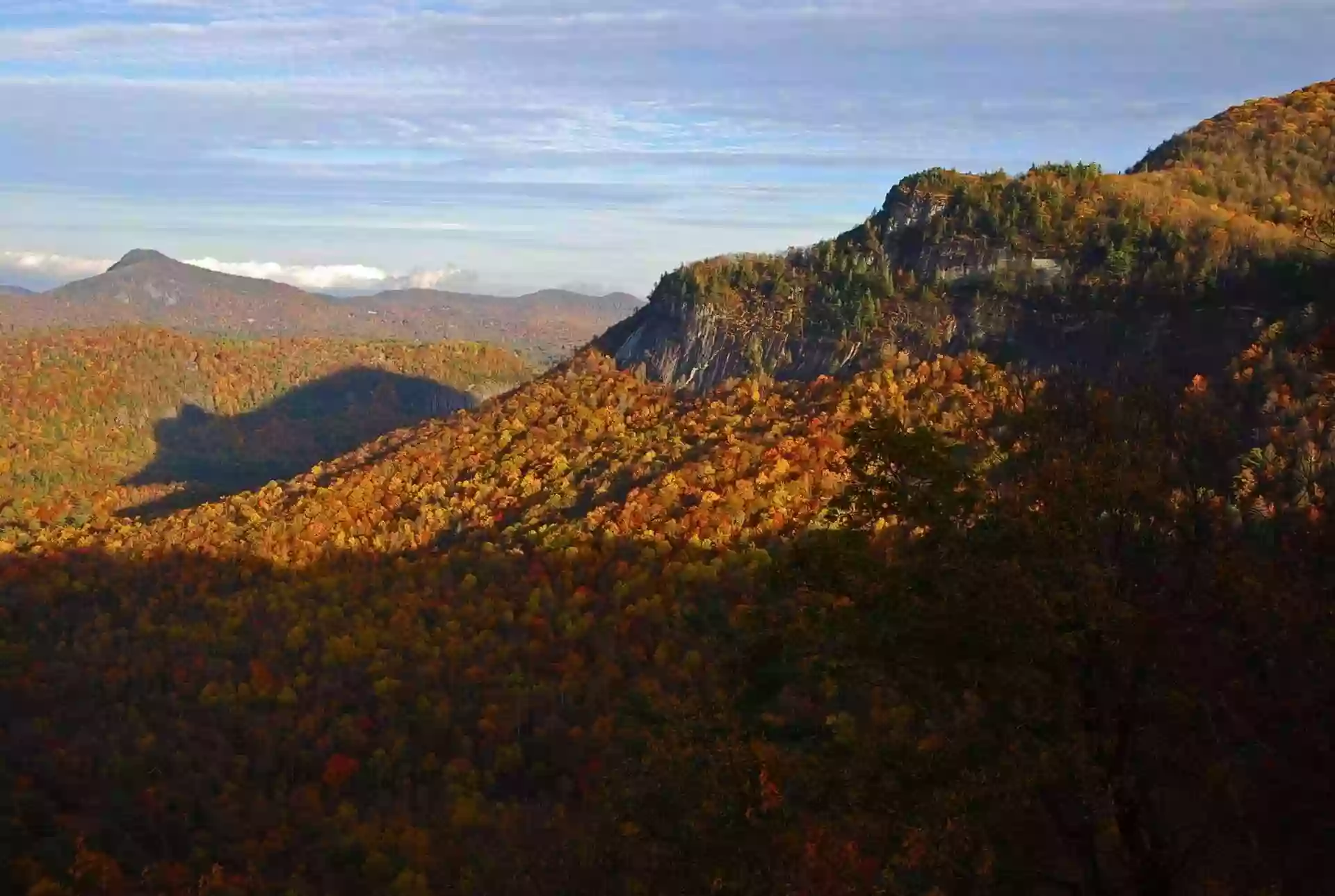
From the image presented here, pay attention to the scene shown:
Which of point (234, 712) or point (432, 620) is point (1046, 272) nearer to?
point (432, 620)

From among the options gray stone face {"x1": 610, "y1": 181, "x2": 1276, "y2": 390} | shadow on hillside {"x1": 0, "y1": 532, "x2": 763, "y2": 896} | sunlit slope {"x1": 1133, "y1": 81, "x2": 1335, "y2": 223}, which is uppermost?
sunlit slope {"x1": 1133, "y1": 81, "x2": 1335, "y2": 223}

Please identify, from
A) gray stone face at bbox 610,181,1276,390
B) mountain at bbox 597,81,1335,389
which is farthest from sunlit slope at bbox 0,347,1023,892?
mountain at bbox 597,81,1335,389

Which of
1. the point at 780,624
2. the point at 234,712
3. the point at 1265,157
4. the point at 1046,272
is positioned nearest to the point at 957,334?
the point at 1046,272

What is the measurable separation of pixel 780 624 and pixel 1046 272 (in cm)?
6973

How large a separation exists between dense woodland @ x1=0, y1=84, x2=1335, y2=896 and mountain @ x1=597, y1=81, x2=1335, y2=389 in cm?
52

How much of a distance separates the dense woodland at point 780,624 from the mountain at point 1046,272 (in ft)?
1.71

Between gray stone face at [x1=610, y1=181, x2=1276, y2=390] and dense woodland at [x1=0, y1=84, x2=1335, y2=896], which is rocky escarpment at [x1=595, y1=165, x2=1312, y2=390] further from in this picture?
dense woodland at [x1=0, y1=84, x2=1335, y2=896]

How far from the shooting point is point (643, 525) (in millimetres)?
68812

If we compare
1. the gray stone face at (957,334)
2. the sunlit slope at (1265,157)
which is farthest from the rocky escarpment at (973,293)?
the sunlit slope at (1265,157)

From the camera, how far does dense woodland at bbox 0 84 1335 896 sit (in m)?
12.5

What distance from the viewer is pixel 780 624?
1484 centimetres

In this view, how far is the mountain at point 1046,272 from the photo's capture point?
64.3 meters

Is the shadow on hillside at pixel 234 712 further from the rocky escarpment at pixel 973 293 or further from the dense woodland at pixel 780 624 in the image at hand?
the rocky escarpment at pixel 973 293

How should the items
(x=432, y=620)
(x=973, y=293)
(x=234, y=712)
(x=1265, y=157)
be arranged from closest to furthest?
(x=234, y=712) < (x=432, y=620) < (x=973, y=293) < (x=1265, y=157)
